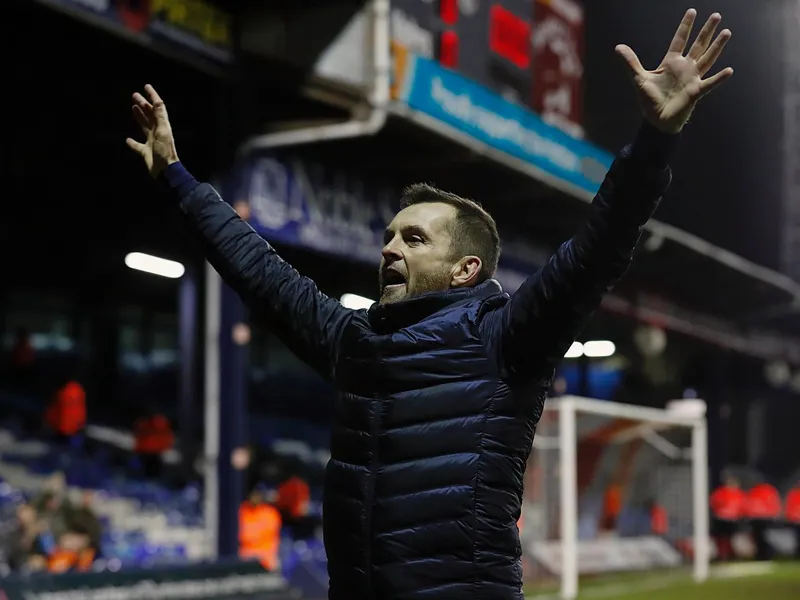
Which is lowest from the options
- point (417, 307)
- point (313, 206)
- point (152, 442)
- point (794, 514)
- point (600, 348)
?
point (417, 307)

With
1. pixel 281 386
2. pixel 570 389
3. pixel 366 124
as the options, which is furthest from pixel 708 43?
pixel 570 389

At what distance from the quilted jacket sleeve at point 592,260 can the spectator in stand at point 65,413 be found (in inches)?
484

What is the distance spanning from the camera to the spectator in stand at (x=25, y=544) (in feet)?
32.9

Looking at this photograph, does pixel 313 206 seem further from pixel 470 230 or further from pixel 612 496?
pixel 470 230

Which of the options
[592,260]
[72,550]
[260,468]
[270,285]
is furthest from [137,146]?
[260,468]

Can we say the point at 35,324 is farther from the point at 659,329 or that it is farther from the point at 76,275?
the point at 659,329

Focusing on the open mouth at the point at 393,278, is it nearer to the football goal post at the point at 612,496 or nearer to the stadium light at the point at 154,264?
the football goal post at the point at 612,496

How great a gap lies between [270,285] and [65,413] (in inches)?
467

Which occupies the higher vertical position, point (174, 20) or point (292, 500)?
point (174, 20)

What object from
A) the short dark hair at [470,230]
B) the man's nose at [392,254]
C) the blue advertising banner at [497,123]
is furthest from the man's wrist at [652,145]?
the blue advertising banner at [497,123]

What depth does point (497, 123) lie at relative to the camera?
11.6 metres

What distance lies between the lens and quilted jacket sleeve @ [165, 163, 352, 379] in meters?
2.95

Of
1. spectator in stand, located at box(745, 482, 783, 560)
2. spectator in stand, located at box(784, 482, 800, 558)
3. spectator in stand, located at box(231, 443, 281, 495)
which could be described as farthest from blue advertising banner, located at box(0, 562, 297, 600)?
spectator in stand, located at box(784, 482, 800, 558)

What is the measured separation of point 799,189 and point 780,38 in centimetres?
391
